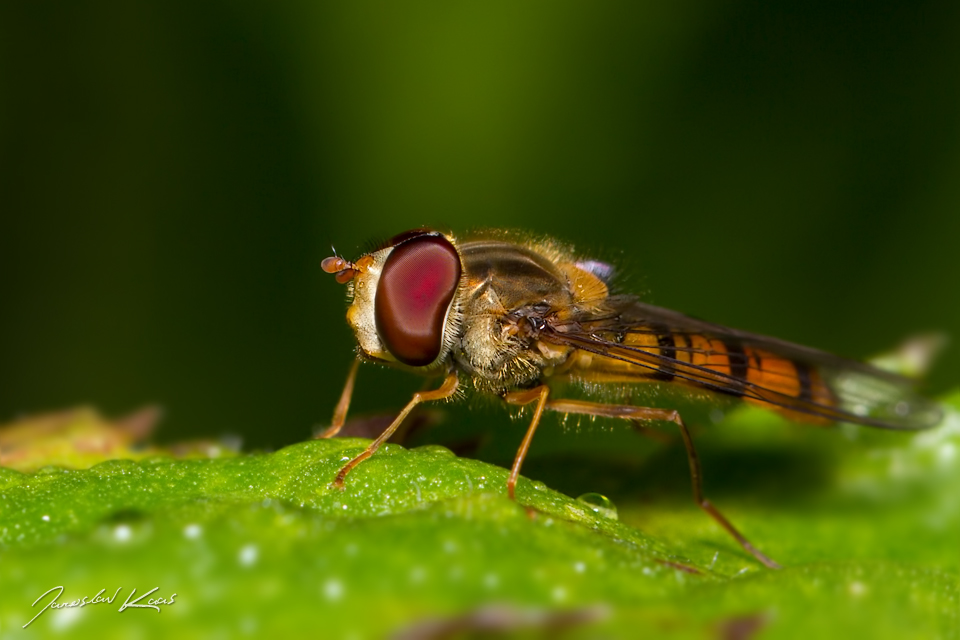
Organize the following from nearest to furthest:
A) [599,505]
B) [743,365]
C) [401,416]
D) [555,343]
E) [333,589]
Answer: [333,589], [599,505], [401,416], [555,343], [743,365]

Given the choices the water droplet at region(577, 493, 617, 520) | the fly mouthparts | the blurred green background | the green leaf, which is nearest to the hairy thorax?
the fly mouthparts

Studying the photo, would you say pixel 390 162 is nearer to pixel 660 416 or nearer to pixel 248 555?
pixel 660 416

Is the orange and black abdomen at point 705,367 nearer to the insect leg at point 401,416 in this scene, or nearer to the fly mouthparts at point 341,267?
the insect leg at point 401,416

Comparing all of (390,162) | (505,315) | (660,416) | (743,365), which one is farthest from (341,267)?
(390,162)

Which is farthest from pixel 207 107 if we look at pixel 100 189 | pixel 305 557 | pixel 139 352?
pixel 305 557

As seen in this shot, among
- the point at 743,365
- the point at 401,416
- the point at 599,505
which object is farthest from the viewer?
the point at 743,365

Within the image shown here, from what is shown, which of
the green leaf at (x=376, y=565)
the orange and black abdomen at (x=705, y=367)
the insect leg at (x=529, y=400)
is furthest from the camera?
the orange and black abdomen at (x=705, y=367)

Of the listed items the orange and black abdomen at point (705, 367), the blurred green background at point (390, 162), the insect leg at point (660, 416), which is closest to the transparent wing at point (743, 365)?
the orange and black abdomen at point (705, 367)

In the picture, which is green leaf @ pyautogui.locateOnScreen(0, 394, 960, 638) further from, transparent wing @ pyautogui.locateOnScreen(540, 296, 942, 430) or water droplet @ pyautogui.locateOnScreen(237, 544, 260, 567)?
transparent wing @ pyautogui.locateOnScreen(540, 296, 942, 430)
